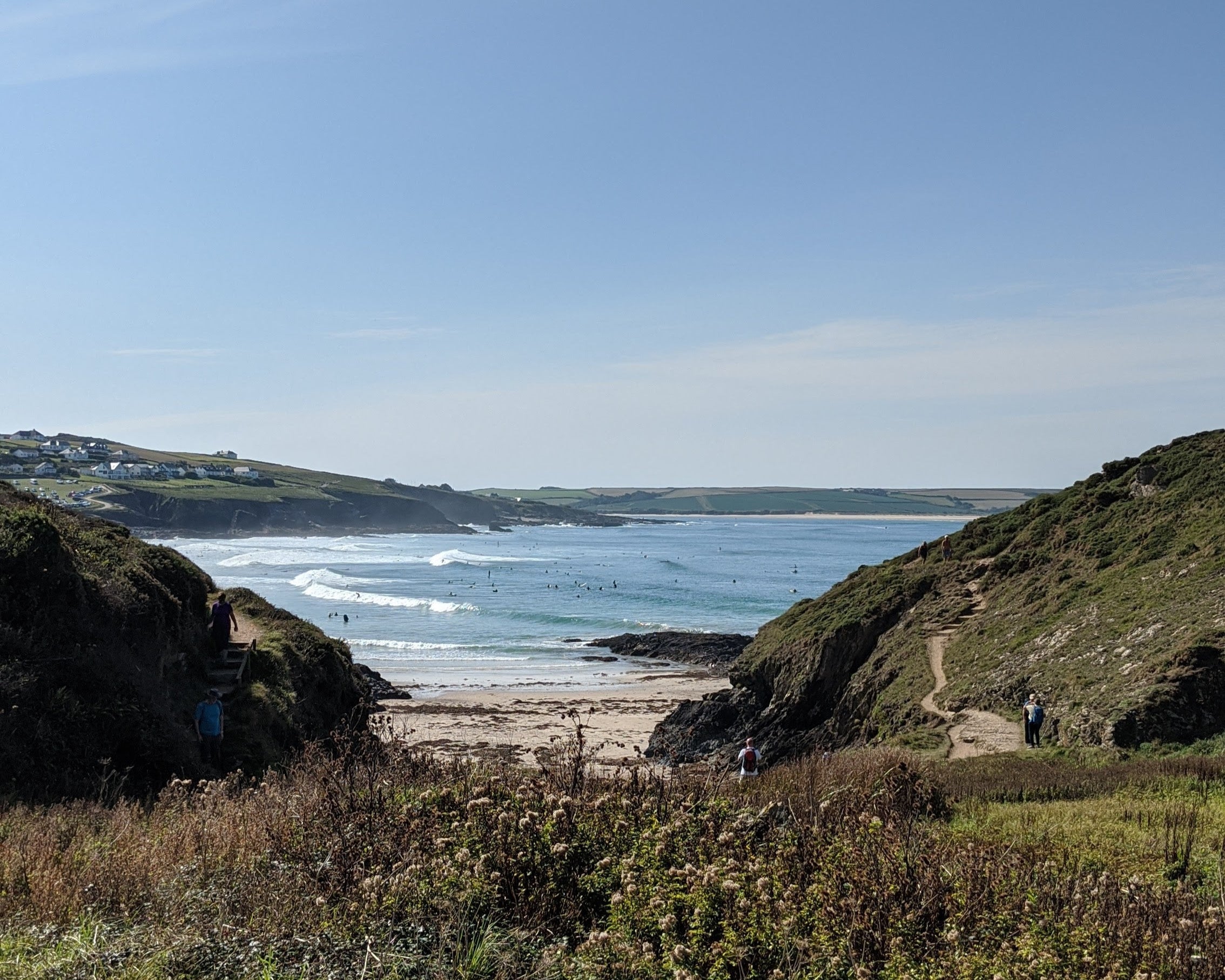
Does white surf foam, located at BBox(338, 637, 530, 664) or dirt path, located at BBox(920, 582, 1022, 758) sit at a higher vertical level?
dirt path, located at BBox(920, 582, 1022, 758)

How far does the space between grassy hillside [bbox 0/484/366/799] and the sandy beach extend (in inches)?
273

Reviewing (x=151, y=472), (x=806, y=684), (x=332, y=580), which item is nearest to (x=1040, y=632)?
(x=806, y=684)

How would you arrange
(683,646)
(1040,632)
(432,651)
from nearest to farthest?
1. (1040,632)
2. (432,651)
3. (683,646)

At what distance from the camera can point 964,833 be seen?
25.8 feet

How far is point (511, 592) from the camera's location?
86.9 m

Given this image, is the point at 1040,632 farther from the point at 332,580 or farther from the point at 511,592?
the point at 332,580

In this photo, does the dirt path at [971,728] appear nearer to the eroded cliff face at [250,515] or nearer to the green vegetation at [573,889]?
the green vegetation at [573,889]

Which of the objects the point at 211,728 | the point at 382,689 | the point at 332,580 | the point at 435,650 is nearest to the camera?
the point at 211,728

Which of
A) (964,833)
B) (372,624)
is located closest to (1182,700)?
(964,833)

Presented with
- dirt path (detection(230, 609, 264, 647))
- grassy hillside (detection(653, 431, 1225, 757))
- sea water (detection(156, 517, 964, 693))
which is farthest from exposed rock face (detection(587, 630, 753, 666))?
dirt path (detection(230, 609, 264, 647))

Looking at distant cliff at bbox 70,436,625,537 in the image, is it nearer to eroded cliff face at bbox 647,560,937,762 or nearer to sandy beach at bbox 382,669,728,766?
sandy beach at bbox 382,669,728,766

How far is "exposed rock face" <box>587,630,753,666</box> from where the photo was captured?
180 ft

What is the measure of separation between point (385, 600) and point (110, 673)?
209ft

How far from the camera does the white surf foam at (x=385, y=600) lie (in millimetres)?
74188
